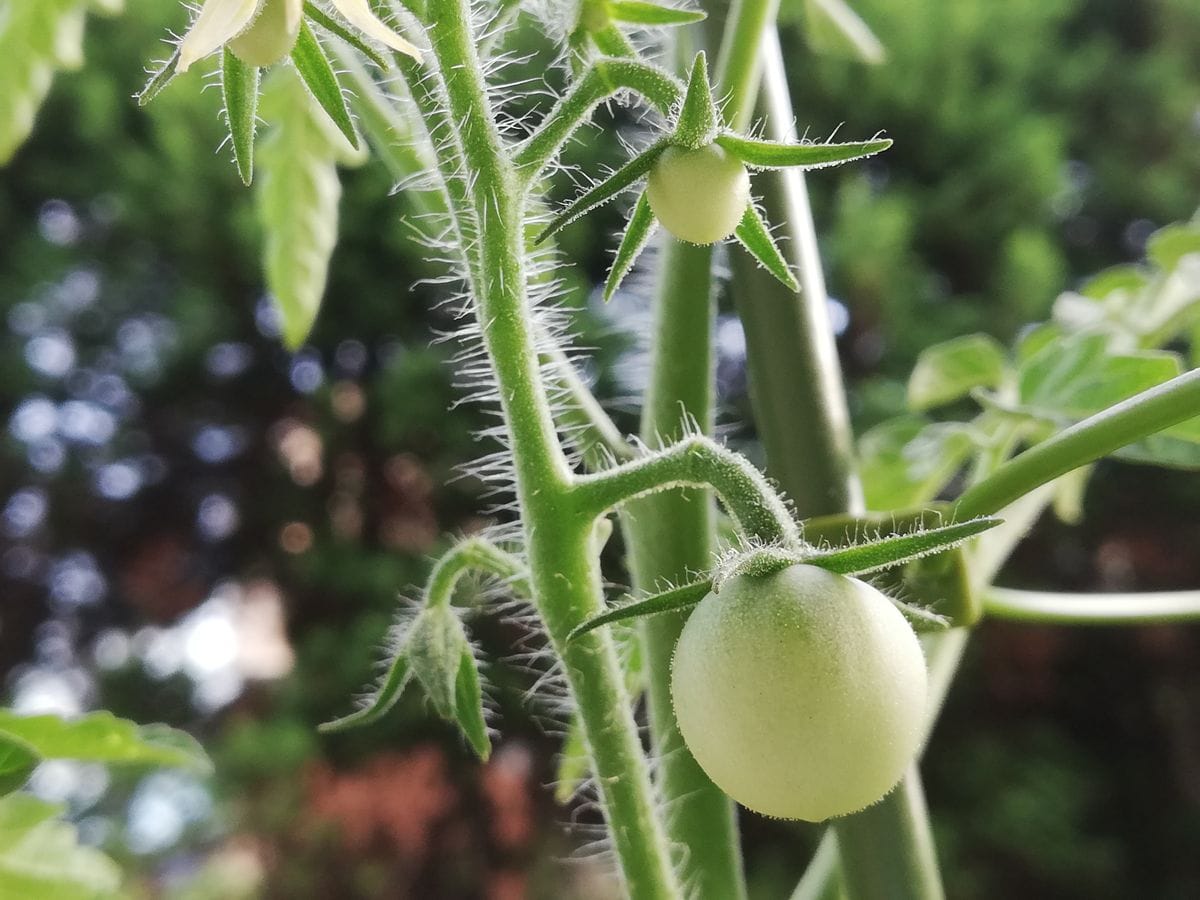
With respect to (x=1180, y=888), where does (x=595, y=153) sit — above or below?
above

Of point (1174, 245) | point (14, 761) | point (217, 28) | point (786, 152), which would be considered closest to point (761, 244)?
point (786, 152)

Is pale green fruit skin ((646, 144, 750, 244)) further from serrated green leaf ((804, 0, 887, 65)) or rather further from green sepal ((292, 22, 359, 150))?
serrated green leaf ((804, 0, 887, 65))

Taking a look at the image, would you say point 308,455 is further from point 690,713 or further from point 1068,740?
point 690,713

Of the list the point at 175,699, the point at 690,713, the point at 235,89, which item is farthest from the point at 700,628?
the point at 175,699

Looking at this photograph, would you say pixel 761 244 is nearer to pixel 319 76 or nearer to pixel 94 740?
pixel 319 76

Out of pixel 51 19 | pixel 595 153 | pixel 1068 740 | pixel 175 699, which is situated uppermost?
pixel 595 153

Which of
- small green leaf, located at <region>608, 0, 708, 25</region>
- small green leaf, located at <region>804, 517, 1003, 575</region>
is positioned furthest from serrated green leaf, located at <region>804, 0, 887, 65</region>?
small green leaf, located at <region>804, 517, 1003, 575</region>
